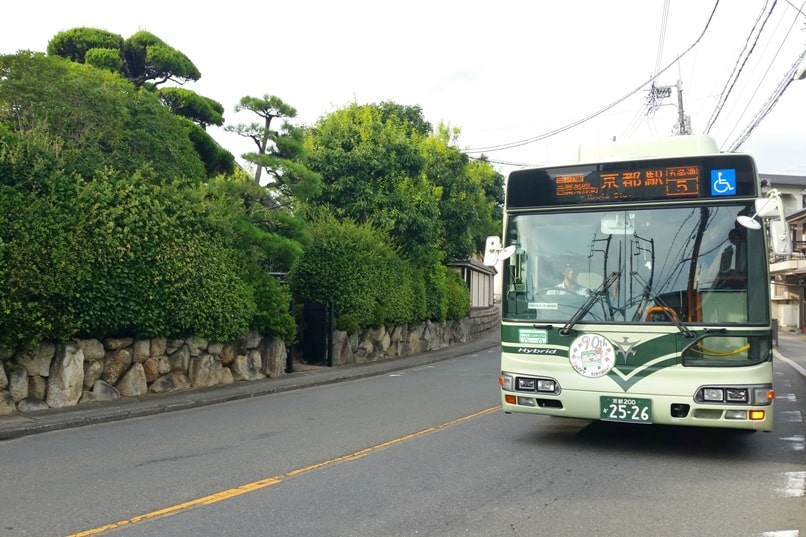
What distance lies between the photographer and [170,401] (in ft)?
42.8

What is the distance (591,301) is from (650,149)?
6.98 feet

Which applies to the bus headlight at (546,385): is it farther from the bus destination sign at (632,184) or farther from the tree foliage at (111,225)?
the tree foliage at (111,225)

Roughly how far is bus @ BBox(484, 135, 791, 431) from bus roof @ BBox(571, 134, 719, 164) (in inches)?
0.8

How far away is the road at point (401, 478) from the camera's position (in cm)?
565

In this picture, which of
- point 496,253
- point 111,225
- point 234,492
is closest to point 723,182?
point 496,253

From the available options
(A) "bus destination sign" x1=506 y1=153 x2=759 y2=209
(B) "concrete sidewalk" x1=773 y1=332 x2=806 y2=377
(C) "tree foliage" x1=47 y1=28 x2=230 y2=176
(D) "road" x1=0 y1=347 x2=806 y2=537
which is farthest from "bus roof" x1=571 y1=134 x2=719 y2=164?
(C) "tree foliage" x1=47 y1=28 x2=230 y2=176

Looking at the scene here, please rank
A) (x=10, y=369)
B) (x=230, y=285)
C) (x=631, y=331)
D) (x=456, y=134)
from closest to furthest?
1. (x=631, y=331)
2. (x=10, y=369)
3. (x=230, y=285)
4. (x=456, y=134)

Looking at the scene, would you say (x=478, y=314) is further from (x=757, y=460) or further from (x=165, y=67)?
(x=757, y=460)

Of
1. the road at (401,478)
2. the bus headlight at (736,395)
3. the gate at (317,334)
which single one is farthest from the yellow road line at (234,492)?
the gate at (317,334)

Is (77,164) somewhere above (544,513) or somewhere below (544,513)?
above

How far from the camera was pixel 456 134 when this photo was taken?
36.4 meters

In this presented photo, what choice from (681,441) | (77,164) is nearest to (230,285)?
(77,164)

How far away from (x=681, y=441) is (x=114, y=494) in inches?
260

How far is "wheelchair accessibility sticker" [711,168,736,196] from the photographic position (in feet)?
25.0
